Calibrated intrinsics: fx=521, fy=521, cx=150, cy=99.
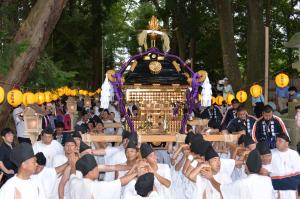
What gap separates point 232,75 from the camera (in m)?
18.3

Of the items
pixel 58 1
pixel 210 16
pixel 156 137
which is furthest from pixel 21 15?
pixel 210 16

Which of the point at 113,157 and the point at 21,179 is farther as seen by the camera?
the point at 113,157

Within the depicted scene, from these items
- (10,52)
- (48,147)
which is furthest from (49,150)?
(10,52)

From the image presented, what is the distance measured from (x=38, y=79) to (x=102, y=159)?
717 centimetres

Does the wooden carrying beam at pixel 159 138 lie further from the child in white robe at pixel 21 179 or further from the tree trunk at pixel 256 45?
the tree trunk at pixel 256 45

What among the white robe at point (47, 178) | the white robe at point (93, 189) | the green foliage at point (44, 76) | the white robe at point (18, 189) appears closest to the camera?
the white robe at point (18, 189)

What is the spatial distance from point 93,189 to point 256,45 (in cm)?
1386

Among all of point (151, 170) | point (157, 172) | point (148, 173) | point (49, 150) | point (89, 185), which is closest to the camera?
point (148, 173)

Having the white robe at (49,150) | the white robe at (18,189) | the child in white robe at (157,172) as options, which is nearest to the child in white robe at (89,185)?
the white robe at (18,189)

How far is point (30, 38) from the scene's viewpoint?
13.5 meters

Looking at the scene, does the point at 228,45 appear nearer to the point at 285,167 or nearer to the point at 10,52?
the point at 10,52

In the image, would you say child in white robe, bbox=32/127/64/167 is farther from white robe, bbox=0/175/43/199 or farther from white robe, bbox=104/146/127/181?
white robe, bbox=0/175/43/199

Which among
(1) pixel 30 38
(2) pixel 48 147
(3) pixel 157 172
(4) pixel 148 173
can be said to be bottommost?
(3) pixel 157 172

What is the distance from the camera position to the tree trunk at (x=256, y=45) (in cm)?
1789
